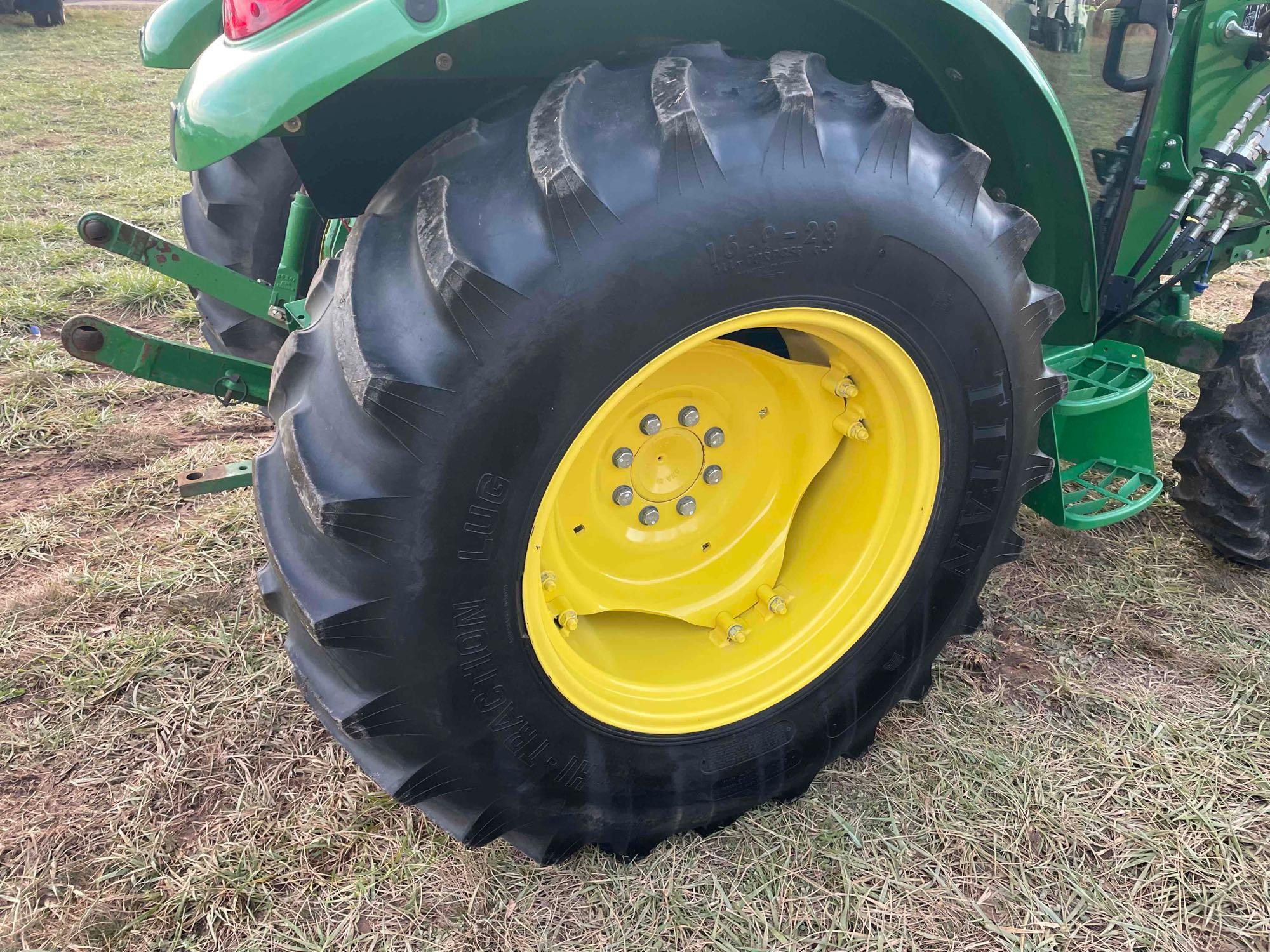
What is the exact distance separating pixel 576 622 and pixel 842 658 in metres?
0.56

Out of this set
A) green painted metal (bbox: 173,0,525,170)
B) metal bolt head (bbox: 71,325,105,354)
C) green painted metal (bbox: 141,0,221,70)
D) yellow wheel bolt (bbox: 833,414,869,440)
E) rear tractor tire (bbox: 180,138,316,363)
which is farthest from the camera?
rear tractor tire (bbox: 180,138,316,363)

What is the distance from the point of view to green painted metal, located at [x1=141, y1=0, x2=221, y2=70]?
221 centimetres

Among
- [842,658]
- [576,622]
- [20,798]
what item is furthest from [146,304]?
[842,658]

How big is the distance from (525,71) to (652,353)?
0.57 metres

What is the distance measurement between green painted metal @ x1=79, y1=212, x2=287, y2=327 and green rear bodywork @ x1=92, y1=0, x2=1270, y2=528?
4 cm

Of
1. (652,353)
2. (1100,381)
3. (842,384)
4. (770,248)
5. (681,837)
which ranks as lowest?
(681,837)

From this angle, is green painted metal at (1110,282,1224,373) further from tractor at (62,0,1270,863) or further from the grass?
the grass

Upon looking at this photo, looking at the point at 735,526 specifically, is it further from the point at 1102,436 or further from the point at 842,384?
the point at 1102,436

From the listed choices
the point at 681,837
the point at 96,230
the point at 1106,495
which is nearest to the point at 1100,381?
the point at 1106,495

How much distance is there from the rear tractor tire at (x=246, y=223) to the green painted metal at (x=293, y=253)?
0.23m

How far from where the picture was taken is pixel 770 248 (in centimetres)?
140

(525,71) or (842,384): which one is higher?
(525,71)

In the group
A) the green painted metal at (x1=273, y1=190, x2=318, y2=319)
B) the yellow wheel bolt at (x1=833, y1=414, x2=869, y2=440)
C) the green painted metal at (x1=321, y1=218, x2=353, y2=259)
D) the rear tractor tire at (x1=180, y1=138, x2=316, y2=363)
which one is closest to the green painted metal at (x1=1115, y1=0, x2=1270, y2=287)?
the yellow wheel bolt at (x1=833, y1=414, x2=869, y2=440)

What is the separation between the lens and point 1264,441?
2391mm
